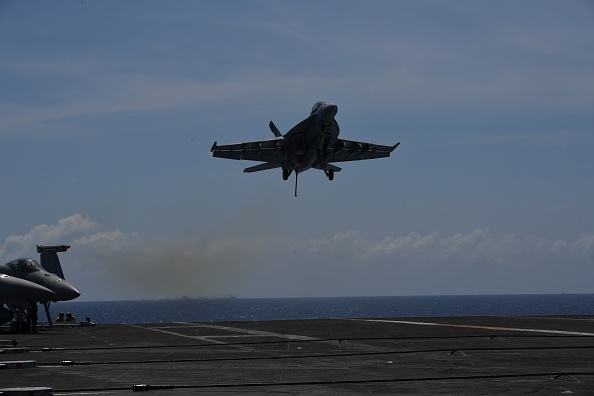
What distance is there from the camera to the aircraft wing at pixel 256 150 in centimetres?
5712

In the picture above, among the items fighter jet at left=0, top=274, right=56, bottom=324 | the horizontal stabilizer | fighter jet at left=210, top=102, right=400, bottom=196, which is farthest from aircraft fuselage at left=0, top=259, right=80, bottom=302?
the horizontal stabilizer

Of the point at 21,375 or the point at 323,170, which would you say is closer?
the point at 21,375

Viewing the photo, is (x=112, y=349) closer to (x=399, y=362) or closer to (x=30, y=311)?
(x=399, y=362)

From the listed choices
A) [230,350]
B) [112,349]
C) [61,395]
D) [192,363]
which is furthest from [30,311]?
[61,395]

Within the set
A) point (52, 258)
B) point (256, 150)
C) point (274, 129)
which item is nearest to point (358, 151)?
point (274, 129)

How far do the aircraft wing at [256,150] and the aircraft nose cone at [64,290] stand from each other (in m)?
14.3

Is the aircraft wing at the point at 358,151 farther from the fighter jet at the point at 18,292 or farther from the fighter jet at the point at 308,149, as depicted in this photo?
the fighter jet at the point at 18,292

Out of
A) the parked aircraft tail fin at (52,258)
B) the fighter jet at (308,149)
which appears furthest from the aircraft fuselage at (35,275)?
the fighter jet at (308,149)

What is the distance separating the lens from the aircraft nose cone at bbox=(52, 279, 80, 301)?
152 feet

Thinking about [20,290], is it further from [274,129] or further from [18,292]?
[274,129]

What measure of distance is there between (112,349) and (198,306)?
6172 centimetres

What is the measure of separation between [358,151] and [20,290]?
27.5 meters

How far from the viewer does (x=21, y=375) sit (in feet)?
66.8

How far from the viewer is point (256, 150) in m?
57.9
